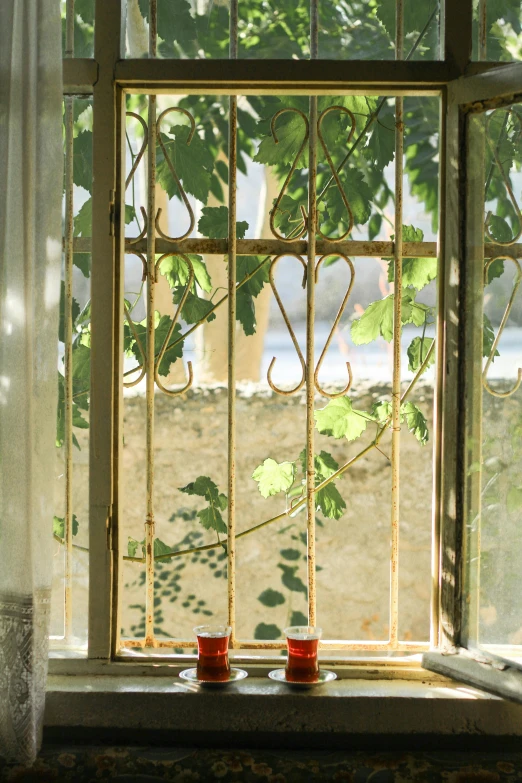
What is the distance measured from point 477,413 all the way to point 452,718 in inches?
22.9

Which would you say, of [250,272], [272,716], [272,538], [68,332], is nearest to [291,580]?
[272,538]

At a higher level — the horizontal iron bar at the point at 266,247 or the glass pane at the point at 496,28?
the glass pane at the point at 496,28

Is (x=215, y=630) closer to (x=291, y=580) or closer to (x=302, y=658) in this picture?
(x=302, y=658)

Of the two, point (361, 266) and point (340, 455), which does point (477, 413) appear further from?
point (340, 455)

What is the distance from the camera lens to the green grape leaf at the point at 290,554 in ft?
13.7

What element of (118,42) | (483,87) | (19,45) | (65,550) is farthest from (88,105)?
(65,550)

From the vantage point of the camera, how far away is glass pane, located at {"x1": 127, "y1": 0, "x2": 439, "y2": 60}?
178 centimetres

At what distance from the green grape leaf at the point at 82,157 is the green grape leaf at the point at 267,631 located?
2.91 metres

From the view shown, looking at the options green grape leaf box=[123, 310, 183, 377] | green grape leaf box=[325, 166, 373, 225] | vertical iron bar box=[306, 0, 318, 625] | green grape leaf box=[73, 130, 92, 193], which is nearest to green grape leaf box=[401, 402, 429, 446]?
vertical iron bar box=[306, 0, 318, 625]

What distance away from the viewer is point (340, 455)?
438 cm

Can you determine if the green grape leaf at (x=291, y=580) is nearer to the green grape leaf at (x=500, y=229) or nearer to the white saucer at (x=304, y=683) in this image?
the white saucer at (x=304, y=683)

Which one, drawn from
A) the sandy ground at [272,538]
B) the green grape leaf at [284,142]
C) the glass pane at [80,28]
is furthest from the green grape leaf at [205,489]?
the sandy ground at [272,538]

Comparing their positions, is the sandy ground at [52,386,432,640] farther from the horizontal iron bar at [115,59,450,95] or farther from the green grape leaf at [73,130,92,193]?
the horizontal iron bar at [115,59,450,95]

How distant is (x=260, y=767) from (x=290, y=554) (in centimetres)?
266
